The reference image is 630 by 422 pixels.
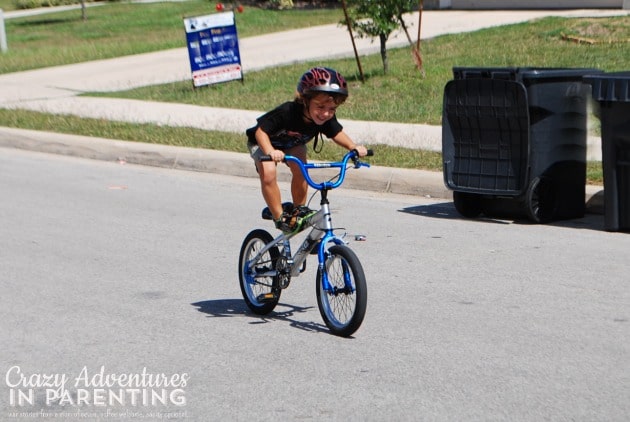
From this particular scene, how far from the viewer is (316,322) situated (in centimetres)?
682

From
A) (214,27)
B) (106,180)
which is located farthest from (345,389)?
(214,27)

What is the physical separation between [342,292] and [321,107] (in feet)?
3.48

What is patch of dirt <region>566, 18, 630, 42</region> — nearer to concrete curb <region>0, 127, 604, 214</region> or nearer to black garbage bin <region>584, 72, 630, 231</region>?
concrete curb <region>0, 127, 604, 214</region>

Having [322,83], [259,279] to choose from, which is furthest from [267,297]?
[322,83]

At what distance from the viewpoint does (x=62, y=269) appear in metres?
8.40

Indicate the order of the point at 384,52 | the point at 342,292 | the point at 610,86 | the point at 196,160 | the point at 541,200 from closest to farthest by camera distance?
the point at 342,292 < the point at 610,86 < the point at 541,200 < the point at 196,160 < the point at 384,52

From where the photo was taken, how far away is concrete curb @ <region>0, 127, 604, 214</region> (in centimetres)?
1147

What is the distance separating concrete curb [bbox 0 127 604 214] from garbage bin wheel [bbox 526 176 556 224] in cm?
61

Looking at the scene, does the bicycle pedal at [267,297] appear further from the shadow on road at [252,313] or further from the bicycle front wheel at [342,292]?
the bicycle front wheel at [342,292]

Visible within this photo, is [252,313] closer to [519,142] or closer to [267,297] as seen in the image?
[267,297]

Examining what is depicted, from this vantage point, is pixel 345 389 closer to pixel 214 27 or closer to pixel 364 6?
pixel 364 6

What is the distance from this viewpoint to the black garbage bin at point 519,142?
9.89m

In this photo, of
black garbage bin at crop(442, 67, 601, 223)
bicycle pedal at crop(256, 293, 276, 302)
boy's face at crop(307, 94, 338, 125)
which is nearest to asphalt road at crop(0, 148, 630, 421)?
bicycle pedal at crop(256, 293, 276, 302)

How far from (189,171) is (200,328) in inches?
272
